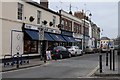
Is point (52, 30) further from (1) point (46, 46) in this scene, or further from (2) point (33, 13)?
(2) point (33, 13)

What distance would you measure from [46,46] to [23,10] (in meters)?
9.42

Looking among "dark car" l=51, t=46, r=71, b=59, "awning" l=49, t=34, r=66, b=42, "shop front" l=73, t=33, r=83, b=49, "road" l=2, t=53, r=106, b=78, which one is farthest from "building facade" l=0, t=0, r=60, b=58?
"shop front" l=73, t=33, r=83, b=49

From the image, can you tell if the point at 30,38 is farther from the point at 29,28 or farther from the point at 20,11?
the point at 20,11

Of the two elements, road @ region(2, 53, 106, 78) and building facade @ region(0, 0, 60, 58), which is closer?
road @ region(2, 53, 106, 78)

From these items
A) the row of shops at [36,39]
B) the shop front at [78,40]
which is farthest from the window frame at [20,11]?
the shop front at [78,40]

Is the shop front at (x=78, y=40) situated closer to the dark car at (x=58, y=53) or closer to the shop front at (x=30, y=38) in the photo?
the dark car at (x=58, y=53)

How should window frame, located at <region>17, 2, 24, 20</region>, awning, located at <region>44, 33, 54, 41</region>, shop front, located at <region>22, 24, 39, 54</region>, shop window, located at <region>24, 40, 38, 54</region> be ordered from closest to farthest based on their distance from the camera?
1. window frame, located at <region>17, 2, 24, 20</region>
2. shop front, located at <region>22, 24, 39, 54</region>
3. shop window, located at <region>24, 40, 38, 54</region>
4. awning, located at <region>44, 33, 54, 41</region>

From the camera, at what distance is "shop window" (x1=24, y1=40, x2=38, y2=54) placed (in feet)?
114

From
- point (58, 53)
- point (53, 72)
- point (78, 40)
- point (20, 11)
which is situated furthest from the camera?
point (78, 40)

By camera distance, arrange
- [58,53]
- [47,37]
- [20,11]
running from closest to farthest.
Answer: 1. [20,11]
2. [58,53]
3. [47,37]

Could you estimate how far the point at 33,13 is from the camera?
36.8 meters

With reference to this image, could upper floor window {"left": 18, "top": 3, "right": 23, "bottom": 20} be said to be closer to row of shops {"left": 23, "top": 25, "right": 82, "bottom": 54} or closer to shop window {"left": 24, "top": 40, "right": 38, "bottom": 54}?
row of shops {"left": 23, "top": 25, "right": 82, "bottom": 54}

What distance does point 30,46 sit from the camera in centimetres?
3609

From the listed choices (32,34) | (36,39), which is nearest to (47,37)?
(36,39)
